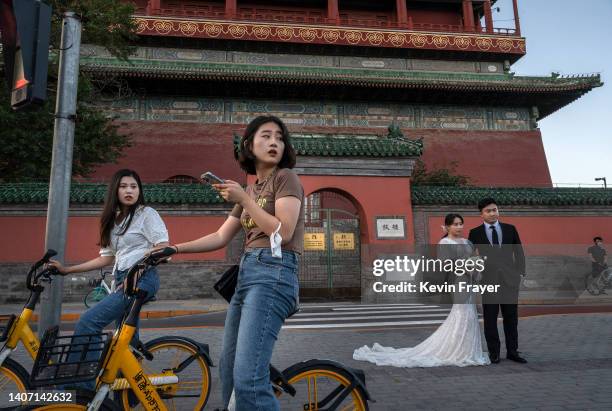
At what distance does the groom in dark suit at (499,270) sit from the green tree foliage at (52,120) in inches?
390

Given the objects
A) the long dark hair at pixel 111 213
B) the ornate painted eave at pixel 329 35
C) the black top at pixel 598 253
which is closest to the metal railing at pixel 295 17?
the ornate painted eave at pixel 329 35

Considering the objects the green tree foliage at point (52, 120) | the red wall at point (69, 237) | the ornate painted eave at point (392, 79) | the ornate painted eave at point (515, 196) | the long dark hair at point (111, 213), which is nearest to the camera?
the long dark hair at point (111, 213)

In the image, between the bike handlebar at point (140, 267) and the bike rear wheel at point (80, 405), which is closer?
the bike rear wheel at point (80, 405)

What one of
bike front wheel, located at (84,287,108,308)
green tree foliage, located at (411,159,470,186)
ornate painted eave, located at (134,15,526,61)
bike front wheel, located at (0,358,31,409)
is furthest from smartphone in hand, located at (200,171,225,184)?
ornate painted eave, located at (134,15,526,61)

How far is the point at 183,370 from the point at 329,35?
21.3 metres

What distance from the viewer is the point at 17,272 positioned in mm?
12555

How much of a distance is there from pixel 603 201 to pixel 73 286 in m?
17.5

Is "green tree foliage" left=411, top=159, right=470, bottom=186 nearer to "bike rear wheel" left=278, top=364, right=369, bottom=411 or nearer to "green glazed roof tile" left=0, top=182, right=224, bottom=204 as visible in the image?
"green glazed roof tile" left=0, top=182, right=224, bottom=204

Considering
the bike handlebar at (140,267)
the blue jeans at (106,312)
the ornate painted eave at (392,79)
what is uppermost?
the ornate painted eave at (392,79)

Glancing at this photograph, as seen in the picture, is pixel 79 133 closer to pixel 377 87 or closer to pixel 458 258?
pixel 458 258

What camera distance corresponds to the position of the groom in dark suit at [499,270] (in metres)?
5.24

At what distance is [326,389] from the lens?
95.3 inches

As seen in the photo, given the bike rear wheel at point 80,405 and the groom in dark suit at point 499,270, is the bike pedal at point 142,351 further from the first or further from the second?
the groom in dark suit at point 499,270

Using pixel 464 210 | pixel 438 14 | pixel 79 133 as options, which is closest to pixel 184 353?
pixel 79 133
